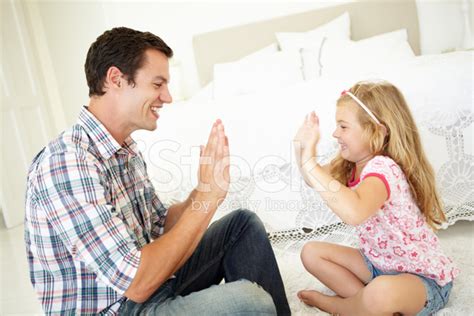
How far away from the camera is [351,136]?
1338mm

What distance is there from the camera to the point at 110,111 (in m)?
1.14

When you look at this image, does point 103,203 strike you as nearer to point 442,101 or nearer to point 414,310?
point 414,310

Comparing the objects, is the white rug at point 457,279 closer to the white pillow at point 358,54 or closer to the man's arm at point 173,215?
the man's arm at point 173,215

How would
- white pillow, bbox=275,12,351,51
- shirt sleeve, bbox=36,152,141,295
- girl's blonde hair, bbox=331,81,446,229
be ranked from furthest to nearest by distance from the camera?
white pillow, bbox=275,12,351,51 < girl's blonde hair, bbox=331,81,446,229 < shirt sleeve, bbox=36,152,141,295

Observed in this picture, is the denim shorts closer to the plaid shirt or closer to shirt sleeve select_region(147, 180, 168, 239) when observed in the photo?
shirt sleeve select_region(147, 180, 168, 239)

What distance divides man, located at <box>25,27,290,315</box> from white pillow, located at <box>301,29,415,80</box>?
5.74ft

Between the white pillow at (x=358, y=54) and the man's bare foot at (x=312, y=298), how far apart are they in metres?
1.63

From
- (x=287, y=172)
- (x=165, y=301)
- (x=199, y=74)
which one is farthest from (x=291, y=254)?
(x=199, y=74)

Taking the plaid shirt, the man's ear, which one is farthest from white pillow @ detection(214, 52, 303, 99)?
the plaid shirt

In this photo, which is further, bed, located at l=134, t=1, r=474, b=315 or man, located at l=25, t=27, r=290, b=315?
bed, located at l=134, t=1, r=474, b=315

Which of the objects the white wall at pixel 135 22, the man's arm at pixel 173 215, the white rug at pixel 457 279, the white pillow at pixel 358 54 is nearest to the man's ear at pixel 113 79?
the man's arm at pixel 173 215

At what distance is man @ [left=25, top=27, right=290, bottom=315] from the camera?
35.8 inches

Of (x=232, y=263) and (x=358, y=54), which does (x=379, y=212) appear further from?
(x=358, y=54)

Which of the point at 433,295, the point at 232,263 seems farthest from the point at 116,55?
the point at 433,295
